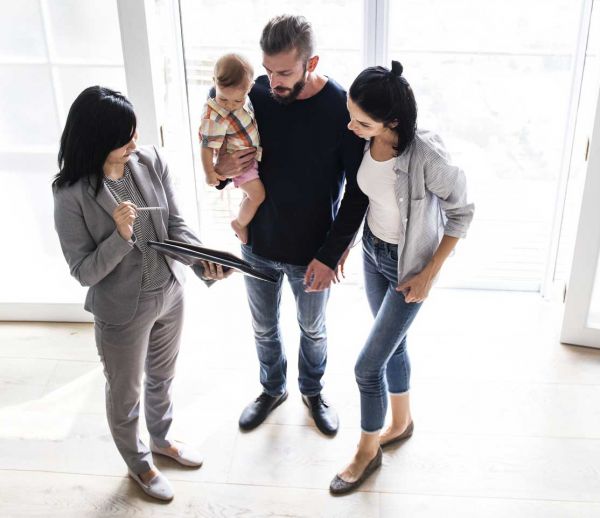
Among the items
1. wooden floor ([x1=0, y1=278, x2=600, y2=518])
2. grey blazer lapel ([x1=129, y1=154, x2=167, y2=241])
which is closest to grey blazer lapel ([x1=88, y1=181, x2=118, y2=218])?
grey blazer lapel ([x1=129, y1=154, x2=167, y2=241])

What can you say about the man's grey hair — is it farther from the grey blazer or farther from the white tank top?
the grey blazer

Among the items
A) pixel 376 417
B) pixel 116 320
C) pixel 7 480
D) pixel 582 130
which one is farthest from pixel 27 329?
pixel 582 130

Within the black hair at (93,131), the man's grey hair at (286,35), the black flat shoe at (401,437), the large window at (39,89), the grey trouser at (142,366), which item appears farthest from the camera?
the large window at (39,89)

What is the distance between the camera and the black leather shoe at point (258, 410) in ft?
7.38

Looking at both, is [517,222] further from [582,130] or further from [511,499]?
[511,499]

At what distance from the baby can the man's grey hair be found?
83 mm

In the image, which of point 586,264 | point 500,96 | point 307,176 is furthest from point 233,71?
point 586,264

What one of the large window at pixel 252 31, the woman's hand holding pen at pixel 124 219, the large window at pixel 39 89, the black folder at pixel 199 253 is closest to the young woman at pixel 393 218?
the black folder at pixel 199 253

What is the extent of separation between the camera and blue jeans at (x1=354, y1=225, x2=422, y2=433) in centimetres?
181

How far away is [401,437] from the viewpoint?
85.4 inches

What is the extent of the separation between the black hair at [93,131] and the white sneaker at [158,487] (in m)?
0.95

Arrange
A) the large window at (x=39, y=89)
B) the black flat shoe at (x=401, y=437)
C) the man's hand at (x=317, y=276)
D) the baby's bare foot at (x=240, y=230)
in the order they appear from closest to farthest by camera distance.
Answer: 1. the man's hand at (x=317, y=276)
2. the baby's bare foot at (x=240, y=230)
3. the black flat shoe at (x=401, y=437)
4. the large window at (x=39, y=89)

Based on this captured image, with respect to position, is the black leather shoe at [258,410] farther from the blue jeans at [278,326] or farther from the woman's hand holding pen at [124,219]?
the woman's hand holding pen at [124,219]

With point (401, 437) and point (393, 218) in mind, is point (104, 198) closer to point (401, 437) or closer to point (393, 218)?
point (393, 218)
